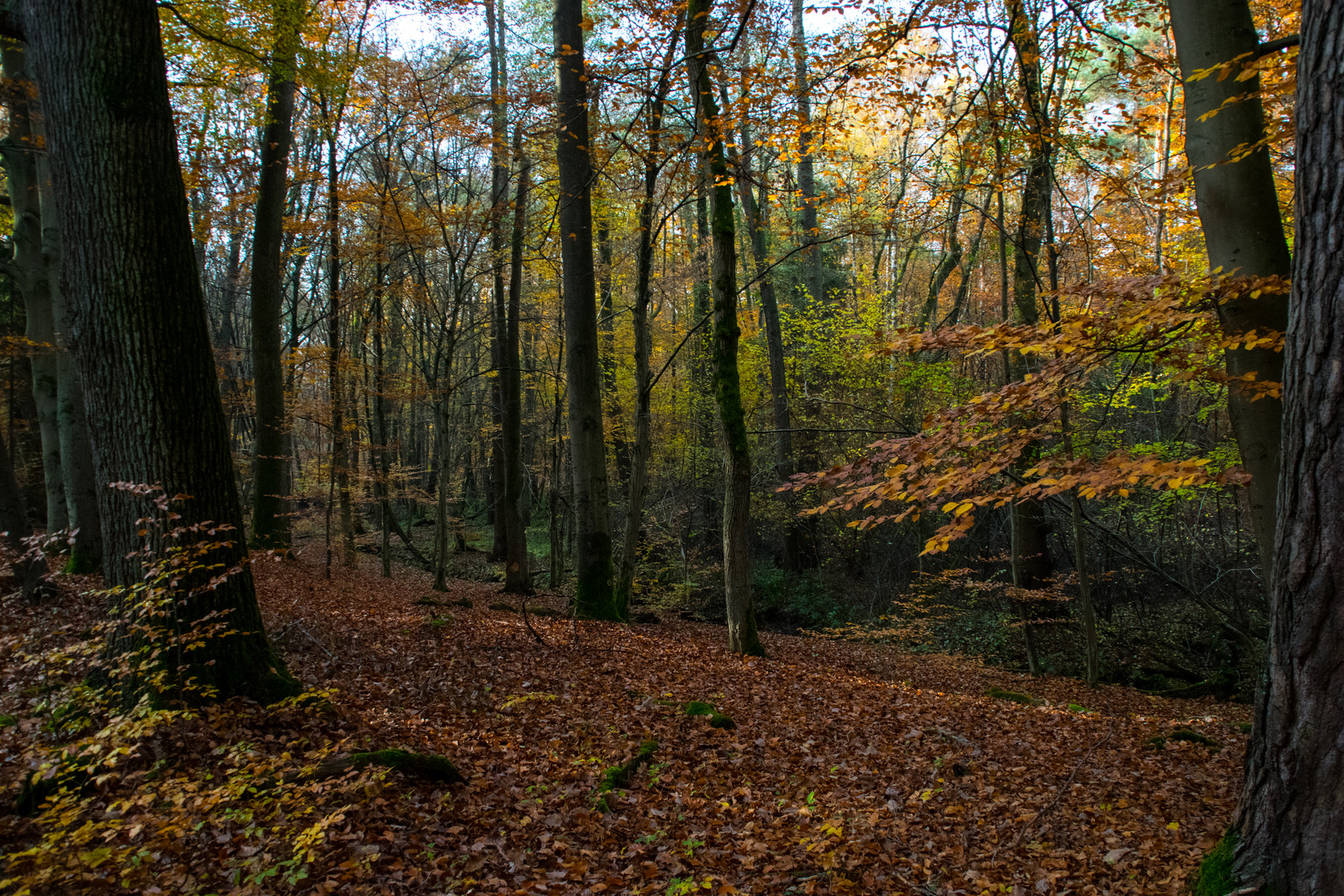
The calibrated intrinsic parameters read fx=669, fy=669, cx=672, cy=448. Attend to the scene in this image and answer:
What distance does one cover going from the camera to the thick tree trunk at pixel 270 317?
1066cm

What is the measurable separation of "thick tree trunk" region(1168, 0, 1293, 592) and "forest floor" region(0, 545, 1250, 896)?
7.39ft

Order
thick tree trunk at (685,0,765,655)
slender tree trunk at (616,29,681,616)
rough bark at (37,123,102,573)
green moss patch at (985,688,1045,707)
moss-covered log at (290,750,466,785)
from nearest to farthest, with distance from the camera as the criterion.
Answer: moss-covered log at (290,750,466,785) < green moss patch at (985,688,1045,707) < thick tree trunk at (685,0,765,655) < rough bark at (37,123,102,573) < slender tree trunk at (616,29,681,616)

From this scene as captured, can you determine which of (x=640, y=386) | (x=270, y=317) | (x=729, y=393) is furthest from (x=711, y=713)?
(x=270, y=317)

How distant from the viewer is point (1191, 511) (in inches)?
503

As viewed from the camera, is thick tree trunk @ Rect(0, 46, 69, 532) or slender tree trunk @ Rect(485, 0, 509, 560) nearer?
thick tree trunk @ Rect(0, 46, 69, 532)

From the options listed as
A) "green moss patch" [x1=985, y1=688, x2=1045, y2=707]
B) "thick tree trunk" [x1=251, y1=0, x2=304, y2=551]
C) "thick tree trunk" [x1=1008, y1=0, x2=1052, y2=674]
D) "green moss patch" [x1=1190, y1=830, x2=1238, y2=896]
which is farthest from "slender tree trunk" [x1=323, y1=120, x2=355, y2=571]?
"green moss patch" [x1=1190, y1=830, x2=1238, y2=896]

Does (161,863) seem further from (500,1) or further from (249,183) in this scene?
(500,1)

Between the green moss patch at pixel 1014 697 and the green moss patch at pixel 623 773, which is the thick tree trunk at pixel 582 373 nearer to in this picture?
the green moss patch at pixel 623 773

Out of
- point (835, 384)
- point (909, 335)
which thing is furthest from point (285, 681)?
point (835, 384)

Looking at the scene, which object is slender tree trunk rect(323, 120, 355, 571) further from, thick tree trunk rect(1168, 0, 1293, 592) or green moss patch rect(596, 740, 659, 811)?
thick tree trunk rect(1168, 0, 1293, 592)

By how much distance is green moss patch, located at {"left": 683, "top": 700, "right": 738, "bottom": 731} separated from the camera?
5.79 metres

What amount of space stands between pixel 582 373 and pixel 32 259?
24.2 ft

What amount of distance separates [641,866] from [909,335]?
4.15 m

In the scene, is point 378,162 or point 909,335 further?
point 378,162
